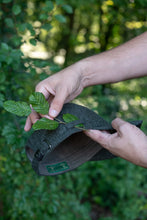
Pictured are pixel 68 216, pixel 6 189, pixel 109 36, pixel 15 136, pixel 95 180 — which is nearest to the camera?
pixel 15 136

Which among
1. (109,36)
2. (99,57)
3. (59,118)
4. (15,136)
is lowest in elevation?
(109,36)

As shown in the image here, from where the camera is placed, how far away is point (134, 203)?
2947 mm

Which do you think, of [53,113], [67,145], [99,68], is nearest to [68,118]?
[53,113]

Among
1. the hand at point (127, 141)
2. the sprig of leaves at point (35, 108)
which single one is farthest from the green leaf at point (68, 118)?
the hand at point (127, 141)

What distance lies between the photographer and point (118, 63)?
153cm

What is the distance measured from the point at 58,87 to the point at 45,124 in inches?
10.7

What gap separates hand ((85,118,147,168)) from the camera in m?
1.20

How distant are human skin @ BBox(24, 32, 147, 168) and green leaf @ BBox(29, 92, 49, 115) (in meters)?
0.07

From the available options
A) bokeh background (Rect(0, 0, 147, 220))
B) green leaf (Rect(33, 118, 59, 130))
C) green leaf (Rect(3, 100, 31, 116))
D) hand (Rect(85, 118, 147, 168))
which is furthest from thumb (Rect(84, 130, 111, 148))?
bokeh background (Rect(0, 0, 147, 220))

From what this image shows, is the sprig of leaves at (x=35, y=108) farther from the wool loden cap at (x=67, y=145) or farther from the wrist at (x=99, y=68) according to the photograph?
the wrist at (x=99, y=68)

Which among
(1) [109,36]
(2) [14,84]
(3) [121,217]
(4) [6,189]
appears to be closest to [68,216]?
(4) [6,189]

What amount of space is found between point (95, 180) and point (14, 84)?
7.23 ft

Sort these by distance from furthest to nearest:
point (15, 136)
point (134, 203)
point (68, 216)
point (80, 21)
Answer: point (80, 21) → point (134, 203) → point (68, 216) → point (15, 136)

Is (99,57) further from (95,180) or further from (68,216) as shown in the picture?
(95,180)
